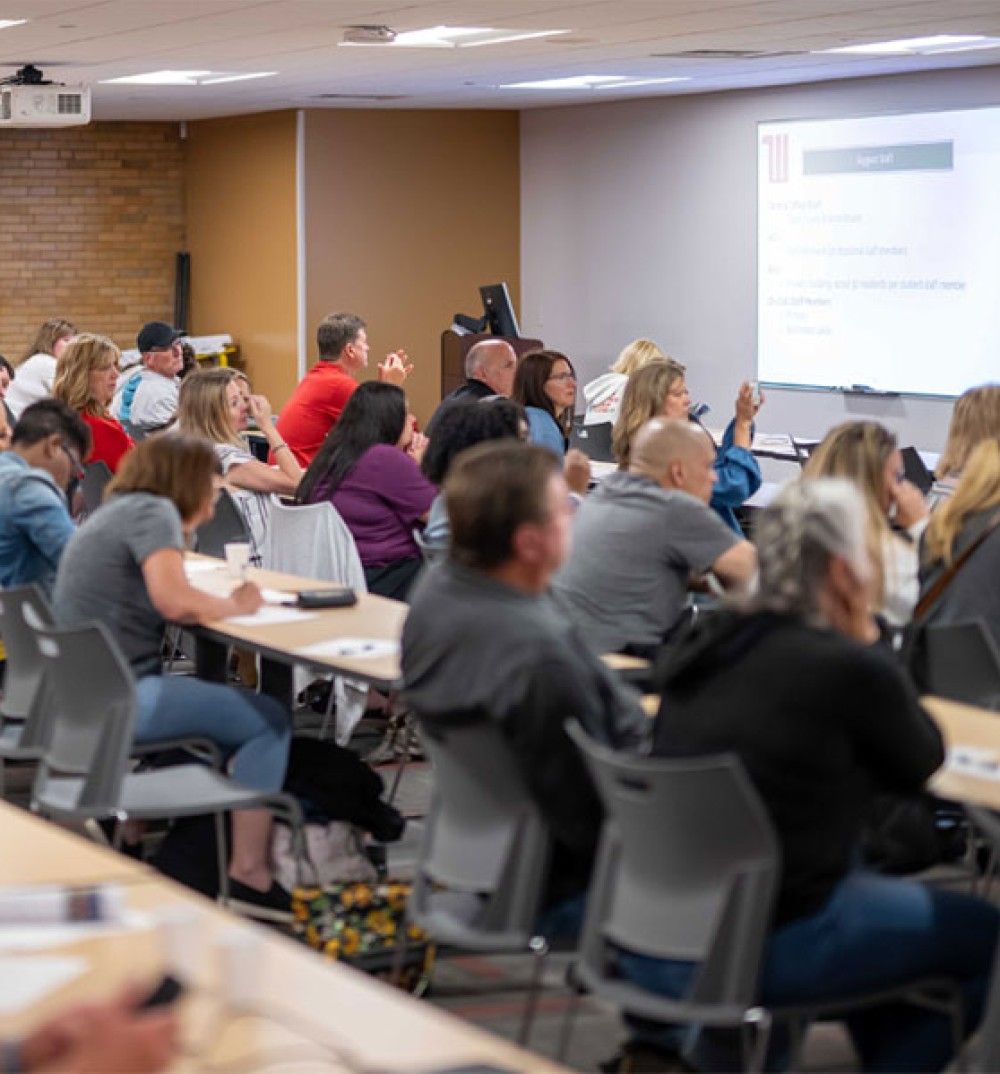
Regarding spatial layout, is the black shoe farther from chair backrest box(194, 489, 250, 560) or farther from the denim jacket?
chair backrest box(194, 489, 250, 560)

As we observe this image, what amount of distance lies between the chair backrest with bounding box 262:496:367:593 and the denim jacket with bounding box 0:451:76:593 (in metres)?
0.94

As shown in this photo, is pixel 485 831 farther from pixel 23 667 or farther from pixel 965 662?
pixel 23 667

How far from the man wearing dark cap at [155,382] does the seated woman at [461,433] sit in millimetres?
3772

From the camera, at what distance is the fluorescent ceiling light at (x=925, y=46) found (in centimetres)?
1053

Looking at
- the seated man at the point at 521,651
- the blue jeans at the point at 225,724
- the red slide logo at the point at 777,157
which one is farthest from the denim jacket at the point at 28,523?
the red slide logo at the point at 777,157

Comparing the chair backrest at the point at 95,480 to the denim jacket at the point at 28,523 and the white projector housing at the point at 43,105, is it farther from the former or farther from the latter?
the white projector housing at the point at 43,105

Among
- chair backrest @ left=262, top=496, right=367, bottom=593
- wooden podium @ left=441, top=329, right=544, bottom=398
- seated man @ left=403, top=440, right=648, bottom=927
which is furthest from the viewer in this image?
wooden podium @ left=441, top=329, right=544, bottom=398

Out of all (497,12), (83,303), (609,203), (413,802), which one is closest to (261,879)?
(413,802)

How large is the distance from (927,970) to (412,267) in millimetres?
13300

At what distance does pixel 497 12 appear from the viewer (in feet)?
29.5

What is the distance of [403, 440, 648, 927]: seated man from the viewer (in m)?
3.73

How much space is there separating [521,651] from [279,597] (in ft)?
7.59

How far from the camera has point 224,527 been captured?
7.59 meters

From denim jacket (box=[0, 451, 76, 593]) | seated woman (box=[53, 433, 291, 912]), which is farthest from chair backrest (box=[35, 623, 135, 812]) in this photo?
denim jacket (box=[0, 451, 76, 593])
